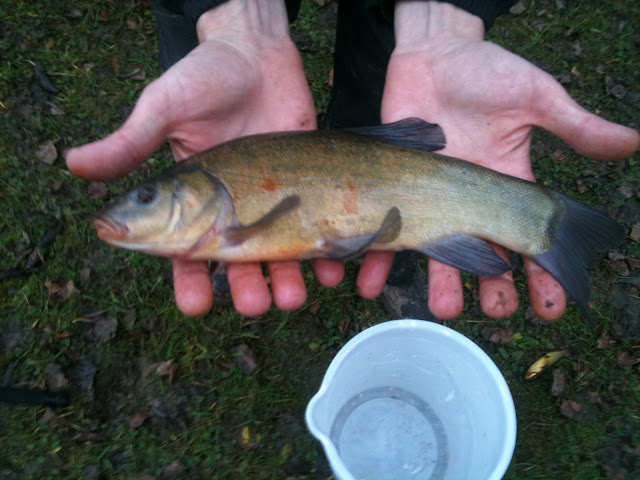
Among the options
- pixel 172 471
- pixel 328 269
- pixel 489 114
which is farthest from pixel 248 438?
pixel 489 114

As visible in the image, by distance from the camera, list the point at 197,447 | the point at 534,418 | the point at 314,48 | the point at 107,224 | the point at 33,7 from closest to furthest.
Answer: the point at 107,224
the point at 197,447
the point at 534,418
the point at 33,7
the point at 314,48

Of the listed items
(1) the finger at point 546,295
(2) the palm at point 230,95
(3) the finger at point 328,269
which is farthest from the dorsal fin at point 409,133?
(1) the finger at point 546,295

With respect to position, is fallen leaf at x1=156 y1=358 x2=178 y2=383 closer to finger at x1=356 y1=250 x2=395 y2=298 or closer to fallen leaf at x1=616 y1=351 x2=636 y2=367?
finger at x1=356 y1=250 x2=395 y2=298

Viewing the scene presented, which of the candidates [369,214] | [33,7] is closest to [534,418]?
[369,214]

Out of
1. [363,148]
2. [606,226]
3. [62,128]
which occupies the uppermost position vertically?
[363,148]

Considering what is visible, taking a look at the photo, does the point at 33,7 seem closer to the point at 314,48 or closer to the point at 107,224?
the point at 314,48

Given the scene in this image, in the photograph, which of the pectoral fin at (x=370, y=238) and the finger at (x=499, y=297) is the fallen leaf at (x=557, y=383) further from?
the pectoral fin at (x=370, y=238)

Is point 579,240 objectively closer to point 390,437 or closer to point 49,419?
point 390,437
